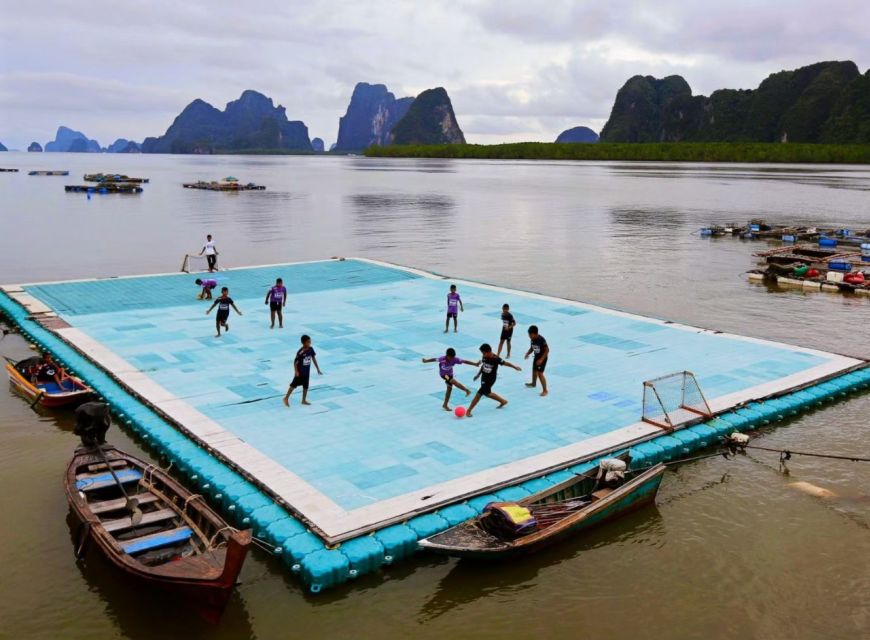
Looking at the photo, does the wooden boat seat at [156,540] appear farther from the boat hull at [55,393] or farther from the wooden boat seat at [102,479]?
the boat hull at [55,393]

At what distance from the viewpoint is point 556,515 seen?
1188 centimetres

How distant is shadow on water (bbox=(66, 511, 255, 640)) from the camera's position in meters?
9.84

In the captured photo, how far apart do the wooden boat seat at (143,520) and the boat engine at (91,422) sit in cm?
227

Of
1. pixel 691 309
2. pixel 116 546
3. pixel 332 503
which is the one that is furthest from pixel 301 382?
pixel 691 309

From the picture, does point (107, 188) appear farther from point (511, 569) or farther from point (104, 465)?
point (511, 569)

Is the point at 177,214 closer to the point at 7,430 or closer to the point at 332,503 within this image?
the point at 7,430

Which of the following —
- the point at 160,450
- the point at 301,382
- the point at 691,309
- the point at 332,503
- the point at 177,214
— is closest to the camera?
the point at 332,503

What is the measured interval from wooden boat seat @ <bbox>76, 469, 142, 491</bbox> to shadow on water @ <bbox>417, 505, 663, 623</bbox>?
5.33 m

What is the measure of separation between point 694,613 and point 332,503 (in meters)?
5.51

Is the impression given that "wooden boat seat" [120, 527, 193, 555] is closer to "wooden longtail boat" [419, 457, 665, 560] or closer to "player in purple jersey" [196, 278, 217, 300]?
"wooden longtail boat" [419, 457, 665, 560]

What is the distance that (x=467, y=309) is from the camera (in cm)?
2523

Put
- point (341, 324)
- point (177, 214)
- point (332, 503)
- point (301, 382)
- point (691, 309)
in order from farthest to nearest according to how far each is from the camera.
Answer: point (177, 214)
point (691, 309)
point (341, 324)
point (301, 382)
point (332, 503)

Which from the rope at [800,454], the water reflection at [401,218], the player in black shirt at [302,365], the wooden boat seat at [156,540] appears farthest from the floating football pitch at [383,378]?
the water reflection at [401,218]

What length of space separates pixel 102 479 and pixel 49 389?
678 cm
